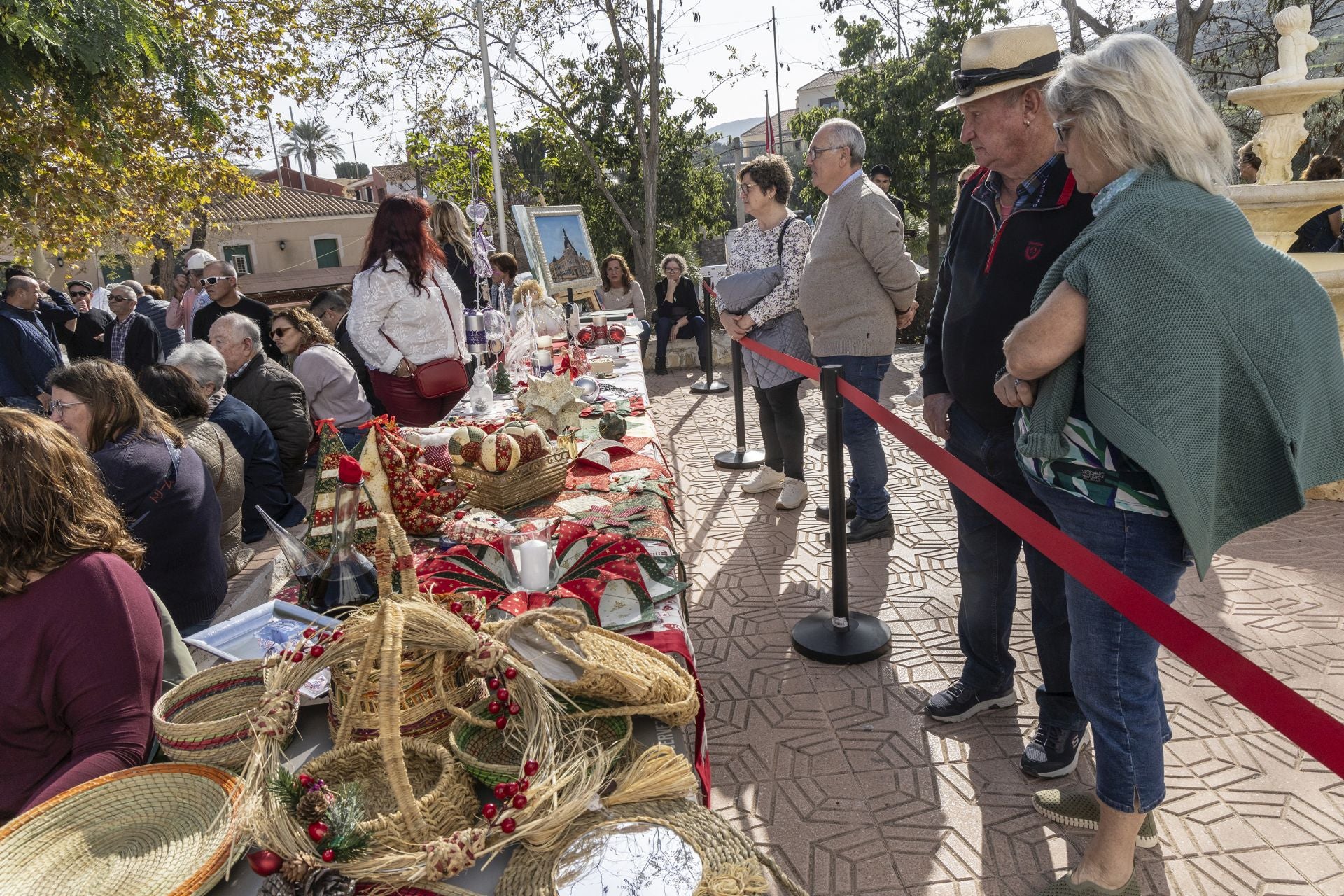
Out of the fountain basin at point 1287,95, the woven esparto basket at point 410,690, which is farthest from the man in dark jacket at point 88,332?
the fountain basin at point 1287,95

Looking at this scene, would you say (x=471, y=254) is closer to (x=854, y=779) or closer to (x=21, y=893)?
(x=854, y=779)

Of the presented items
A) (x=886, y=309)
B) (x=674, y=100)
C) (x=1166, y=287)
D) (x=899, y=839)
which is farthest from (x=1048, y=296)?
(x=674, y=100)

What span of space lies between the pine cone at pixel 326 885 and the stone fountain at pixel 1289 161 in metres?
4.68

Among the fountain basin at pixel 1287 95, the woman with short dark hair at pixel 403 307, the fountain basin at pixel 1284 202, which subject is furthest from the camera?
the fountain basin at pixel 1287 95

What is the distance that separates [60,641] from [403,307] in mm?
2761

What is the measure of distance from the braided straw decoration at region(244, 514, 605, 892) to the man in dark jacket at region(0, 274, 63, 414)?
669 centimetres

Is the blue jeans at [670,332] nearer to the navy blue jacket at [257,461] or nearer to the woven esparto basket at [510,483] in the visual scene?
the navy blue jacket at [257,461]

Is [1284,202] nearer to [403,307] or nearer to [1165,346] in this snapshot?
[1165,346]

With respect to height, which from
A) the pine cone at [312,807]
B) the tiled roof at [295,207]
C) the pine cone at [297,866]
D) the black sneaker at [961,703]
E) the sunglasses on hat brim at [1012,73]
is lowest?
the black sneaker at [961,703]

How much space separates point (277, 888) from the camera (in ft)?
3.53

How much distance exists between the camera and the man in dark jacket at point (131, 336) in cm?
729

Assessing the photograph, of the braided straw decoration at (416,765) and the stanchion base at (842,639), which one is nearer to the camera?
the braided straw decoration at (416,765)

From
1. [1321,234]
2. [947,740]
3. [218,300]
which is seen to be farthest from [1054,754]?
[218,300]

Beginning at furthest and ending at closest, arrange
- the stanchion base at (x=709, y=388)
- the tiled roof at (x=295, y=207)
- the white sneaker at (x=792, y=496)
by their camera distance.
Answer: the tiled roof at (x=295, y=207) → the stanchion base at (x=709, y=388) → the white sneaker at (x=792, y=496)
